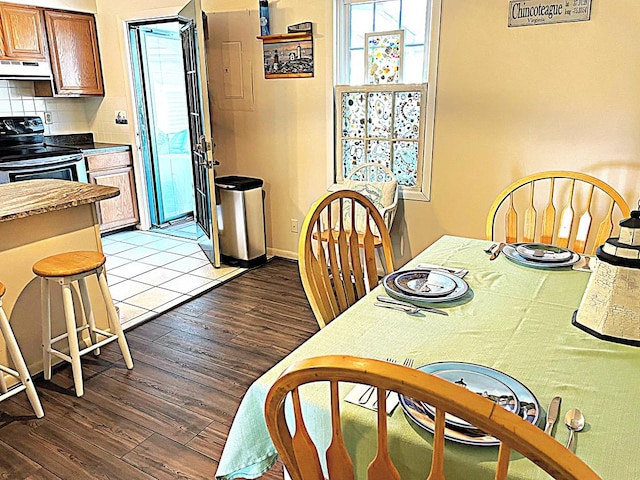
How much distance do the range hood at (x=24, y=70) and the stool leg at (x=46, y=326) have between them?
2.66 meters

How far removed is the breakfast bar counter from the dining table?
5.43 ft

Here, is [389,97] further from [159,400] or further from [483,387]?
[483,387]

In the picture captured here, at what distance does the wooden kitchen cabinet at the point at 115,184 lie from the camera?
15.3ft

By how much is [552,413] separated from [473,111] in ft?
8.58

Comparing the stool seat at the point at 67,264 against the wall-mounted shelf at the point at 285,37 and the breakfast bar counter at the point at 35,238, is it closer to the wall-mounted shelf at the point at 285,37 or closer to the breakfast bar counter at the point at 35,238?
the breakfast bar counter at the point at 35,238

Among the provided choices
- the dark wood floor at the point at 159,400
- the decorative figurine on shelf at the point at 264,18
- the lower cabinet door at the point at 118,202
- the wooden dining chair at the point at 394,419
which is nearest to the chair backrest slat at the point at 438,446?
the wooden dining chair at the point at 394,419

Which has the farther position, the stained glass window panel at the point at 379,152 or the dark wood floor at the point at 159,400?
the stained glass window panel at the point at 379,152

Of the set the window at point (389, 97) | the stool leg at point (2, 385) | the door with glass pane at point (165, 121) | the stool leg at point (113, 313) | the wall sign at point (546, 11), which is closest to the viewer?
the stool leg at point (2, 385)

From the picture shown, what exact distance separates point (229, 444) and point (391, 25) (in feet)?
10.1

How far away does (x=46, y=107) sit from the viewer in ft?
15.7

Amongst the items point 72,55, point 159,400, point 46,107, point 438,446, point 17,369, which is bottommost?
point 159,400

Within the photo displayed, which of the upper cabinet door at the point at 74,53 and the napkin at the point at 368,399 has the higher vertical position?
the upper cabinet door at the point at 74,53

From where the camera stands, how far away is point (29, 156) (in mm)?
4043

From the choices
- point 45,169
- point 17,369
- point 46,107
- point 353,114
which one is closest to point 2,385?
point 17,369
